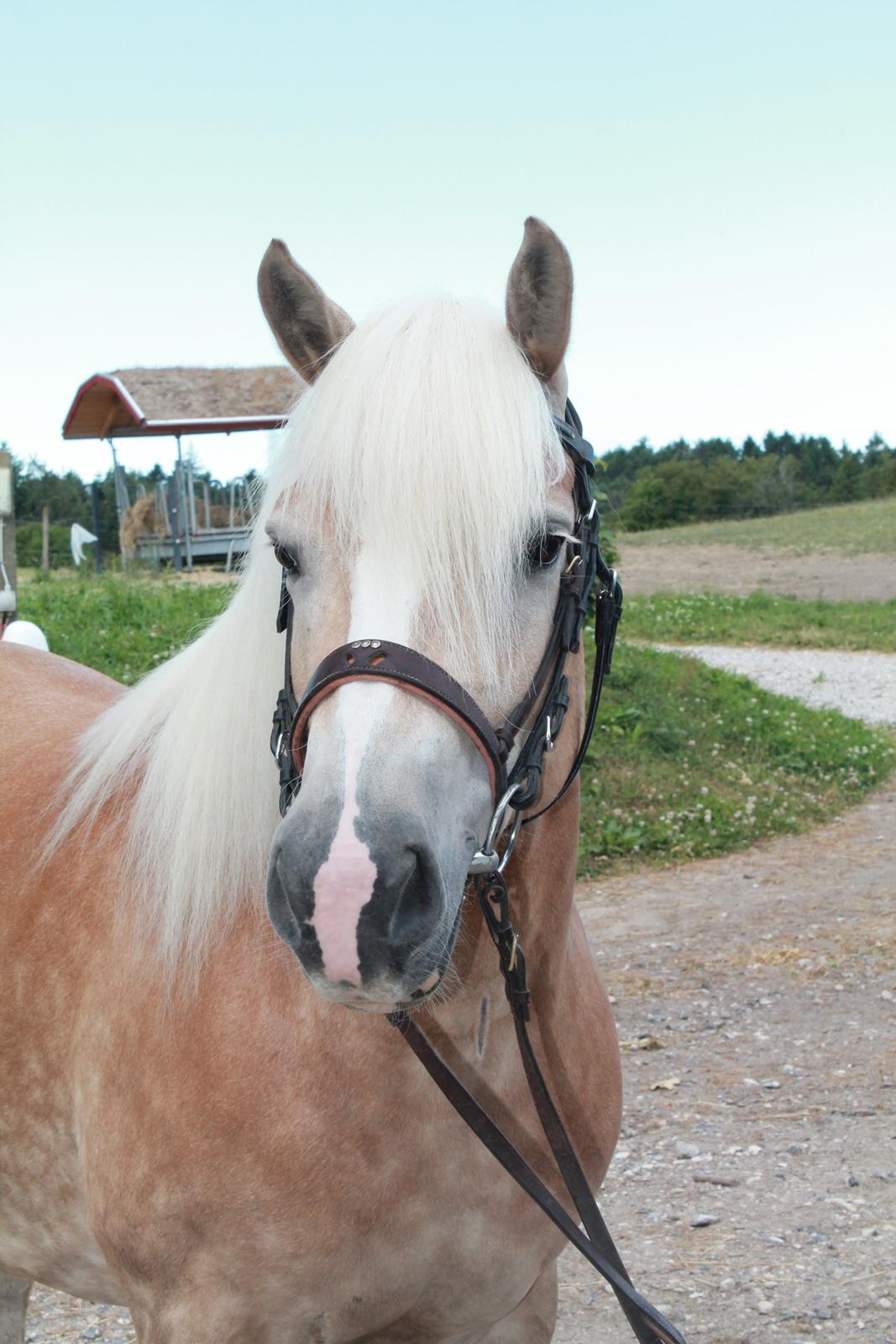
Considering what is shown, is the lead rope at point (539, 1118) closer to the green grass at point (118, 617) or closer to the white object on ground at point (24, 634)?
the white object on ground at point (24, 634)

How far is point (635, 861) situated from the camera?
766cm

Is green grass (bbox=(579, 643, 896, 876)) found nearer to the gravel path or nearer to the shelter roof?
the gravel path

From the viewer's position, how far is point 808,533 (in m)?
37.9

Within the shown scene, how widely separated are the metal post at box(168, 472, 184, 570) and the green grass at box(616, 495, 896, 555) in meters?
18.5

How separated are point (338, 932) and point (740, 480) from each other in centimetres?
6838

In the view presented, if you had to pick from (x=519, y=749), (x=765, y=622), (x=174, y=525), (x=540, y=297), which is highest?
(x=174, y=525)

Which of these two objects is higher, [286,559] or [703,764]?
[286,559]

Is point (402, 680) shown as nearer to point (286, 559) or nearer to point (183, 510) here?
point (286, 559)

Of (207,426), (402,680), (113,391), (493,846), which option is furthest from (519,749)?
(113,391)

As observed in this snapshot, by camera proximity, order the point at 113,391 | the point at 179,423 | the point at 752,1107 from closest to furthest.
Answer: the point at 752,1107, the point at 179,423, the point at 113,391

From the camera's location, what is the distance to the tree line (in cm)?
5759

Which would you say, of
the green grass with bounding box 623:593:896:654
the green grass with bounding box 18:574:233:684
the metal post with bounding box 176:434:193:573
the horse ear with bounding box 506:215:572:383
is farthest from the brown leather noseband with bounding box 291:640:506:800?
the metal post with bounding box 176:434:193:573

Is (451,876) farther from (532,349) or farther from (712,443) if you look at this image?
(712,443)

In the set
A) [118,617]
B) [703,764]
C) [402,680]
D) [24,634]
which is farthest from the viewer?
[118,617]
